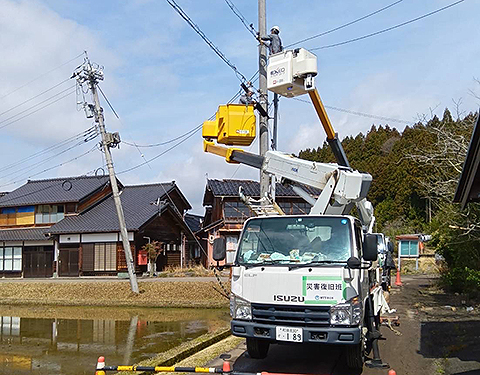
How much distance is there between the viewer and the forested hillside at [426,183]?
13.3m

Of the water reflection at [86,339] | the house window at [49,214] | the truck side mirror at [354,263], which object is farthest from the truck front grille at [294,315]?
the house window at [49,214]

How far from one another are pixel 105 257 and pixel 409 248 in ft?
60.6

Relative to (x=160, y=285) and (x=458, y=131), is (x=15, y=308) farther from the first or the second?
(x=458, y=131)

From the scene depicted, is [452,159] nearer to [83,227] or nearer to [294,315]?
Answer: [294,315]

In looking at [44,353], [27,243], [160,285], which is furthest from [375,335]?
[27,243]

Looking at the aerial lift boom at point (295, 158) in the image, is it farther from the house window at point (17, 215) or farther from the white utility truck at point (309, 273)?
the house window at point (17, 215)

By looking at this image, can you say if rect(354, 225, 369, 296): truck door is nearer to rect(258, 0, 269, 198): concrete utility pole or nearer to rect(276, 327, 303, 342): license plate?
rect(276, 327, 303, 342): license plate

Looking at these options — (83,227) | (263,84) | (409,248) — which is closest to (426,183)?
(263,84)

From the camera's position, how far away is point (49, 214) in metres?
32.7

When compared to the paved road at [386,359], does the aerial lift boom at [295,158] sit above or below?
above

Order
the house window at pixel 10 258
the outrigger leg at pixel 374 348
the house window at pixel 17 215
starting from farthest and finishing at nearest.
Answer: the house window at pixel 17 215
the house window at pixel 10 258
the outrigger leg at pixel 374 348

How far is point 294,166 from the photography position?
31.6ft

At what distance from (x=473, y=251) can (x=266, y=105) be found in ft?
27.2

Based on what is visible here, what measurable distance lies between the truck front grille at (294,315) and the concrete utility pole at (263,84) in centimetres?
453
